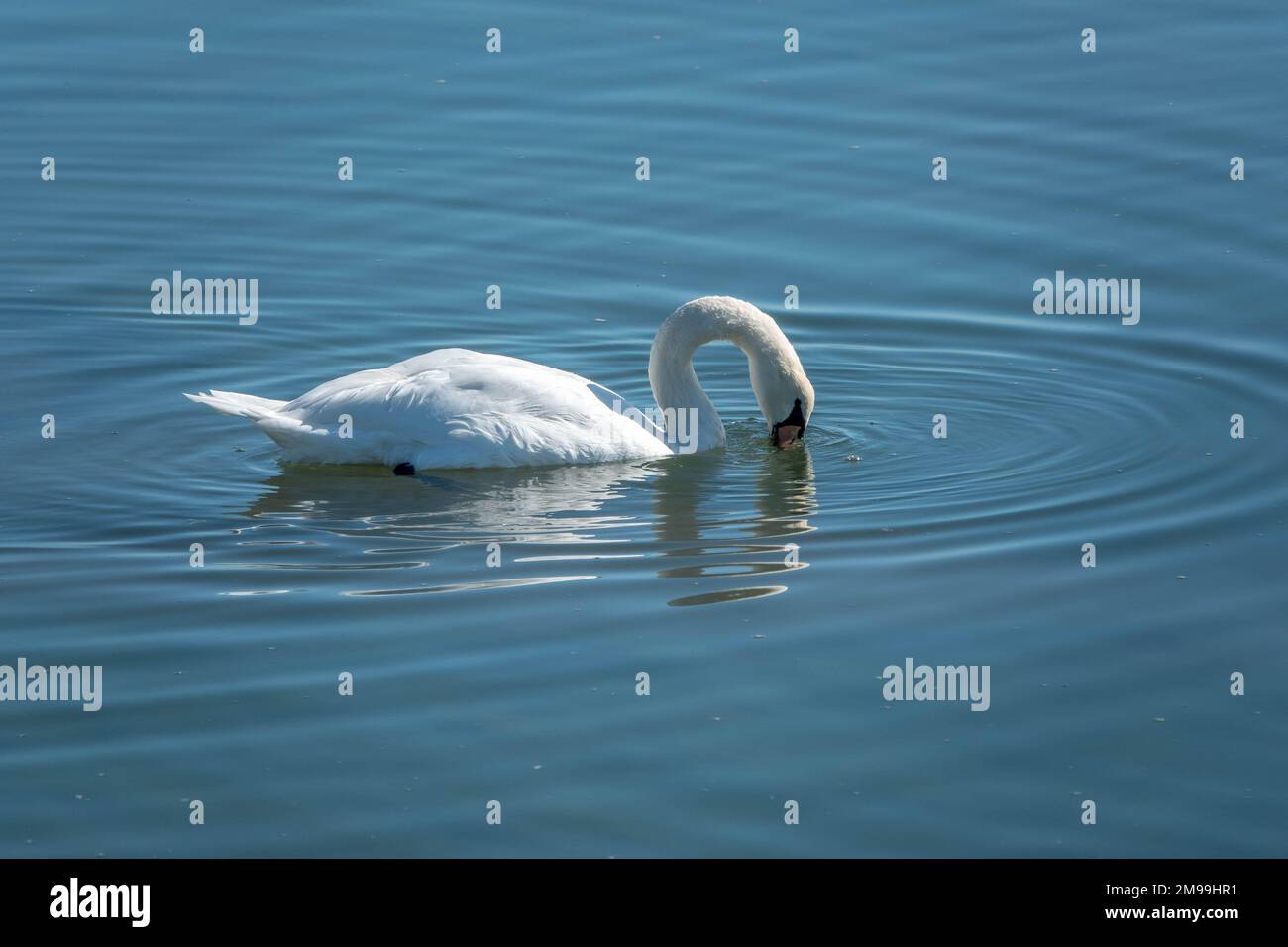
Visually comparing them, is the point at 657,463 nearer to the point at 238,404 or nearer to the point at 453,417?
the point at 453,417

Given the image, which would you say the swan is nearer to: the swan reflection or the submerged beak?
the swan reflection

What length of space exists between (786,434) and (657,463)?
920 mm

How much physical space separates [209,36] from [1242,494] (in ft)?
40.7

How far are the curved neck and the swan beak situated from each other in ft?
0.29

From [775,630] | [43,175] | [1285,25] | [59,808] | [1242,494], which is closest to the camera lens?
[59,808]

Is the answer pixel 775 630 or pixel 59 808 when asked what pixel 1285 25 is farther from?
pixel 59 808

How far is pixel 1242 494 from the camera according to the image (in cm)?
1119

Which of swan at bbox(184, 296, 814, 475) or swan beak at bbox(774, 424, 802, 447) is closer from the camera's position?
swan at bbox(184, 296, 814, 475)

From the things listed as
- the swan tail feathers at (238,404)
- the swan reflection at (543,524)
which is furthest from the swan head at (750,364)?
the swan tail feathers at (238,404)

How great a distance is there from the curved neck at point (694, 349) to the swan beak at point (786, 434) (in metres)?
0.09

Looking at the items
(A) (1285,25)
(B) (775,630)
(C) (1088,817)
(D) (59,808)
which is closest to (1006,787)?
(C) (1088,817)

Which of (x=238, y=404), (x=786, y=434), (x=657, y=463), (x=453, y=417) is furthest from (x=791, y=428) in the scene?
(x=238, y=404)

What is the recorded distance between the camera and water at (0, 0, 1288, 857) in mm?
7672

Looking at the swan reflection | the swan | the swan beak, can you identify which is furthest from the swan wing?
the swan beak
